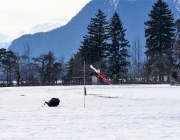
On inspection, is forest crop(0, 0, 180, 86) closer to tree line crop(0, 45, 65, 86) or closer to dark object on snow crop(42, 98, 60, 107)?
tree line crop(0, 45, 65, 86)

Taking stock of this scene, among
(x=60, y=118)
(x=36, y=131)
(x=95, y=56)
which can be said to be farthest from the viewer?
(x=95, y=56)

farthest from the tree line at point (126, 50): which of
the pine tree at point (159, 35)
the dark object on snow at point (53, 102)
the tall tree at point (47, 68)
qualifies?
the dark object on snow at point (53, 102)

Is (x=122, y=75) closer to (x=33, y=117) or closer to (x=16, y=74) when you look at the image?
(x=16, y=74)

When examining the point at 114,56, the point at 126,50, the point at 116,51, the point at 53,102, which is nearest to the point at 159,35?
the point at 126,50

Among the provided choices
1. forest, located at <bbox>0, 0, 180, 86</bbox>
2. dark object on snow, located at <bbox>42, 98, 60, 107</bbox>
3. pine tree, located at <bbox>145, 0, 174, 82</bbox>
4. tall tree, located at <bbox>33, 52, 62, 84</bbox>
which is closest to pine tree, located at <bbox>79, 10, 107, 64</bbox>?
forest, located at <bbox>0, 0, 180, 86</bbox>

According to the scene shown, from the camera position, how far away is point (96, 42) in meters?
70.9

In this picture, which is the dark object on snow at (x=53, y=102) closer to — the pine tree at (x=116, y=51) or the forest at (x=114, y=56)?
the forest at (x=114, y=56)

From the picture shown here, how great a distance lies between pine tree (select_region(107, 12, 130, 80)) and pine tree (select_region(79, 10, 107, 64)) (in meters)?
1.40

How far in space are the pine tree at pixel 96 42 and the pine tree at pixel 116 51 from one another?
55.1 inches

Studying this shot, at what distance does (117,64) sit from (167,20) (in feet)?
38.7

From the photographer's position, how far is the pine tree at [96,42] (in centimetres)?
7069

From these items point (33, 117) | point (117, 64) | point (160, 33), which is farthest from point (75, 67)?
point (33, 117)

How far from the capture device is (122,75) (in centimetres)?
6919

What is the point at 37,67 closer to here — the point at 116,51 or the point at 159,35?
the point at 116,51
